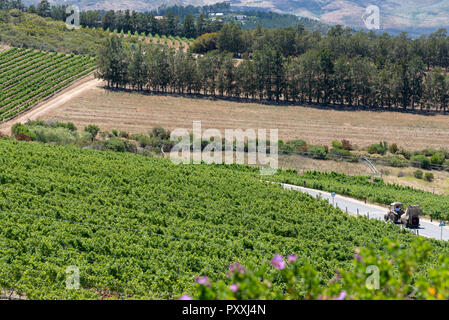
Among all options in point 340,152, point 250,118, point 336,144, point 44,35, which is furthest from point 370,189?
point 44,35

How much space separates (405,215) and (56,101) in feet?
179

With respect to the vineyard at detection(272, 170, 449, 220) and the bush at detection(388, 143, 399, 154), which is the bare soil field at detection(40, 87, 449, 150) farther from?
the vineyard at detection(272, 170, 449, 220)

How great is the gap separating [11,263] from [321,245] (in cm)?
1343

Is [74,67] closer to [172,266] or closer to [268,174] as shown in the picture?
[268,174]

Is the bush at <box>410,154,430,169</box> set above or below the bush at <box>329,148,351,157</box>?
below

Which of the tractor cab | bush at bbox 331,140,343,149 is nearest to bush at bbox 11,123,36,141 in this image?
bush at bbox 331,140,343,149

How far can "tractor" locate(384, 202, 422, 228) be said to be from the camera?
27.7m

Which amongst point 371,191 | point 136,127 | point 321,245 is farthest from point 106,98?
point 321,245

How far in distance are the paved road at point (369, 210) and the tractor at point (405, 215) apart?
1.59ft

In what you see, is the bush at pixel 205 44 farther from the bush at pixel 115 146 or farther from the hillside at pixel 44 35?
the bush at pixel 115 146

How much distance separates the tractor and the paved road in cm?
49

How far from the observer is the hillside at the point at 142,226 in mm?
16438

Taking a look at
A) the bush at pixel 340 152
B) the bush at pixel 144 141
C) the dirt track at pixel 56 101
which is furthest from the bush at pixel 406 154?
the dirt track at pixel 56 101

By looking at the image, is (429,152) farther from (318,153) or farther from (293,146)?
(293,146)
